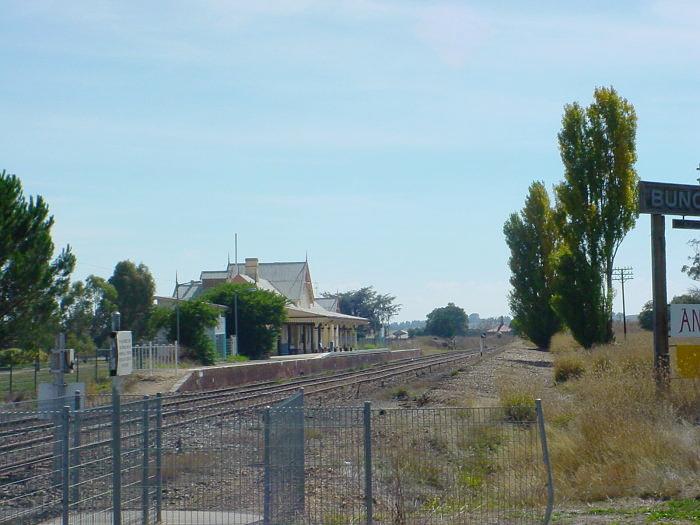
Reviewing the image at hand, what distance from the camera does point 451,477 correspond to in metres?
9.70

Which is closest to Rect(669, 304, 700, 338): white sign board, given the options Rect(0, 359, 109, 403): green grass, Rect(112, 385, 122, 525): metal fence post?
Rect(112, 385, 122, 525): metal fence post

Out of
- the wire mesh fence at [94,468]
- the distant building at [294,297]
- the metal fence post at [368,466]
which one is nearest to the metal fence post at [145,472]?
the wire mesh fence at [94,468]

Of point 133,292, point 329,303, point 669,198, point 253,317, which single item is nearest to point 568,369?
point 669,198

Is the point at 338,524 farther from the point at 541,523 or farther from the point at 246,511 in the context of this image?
the point at 541,523

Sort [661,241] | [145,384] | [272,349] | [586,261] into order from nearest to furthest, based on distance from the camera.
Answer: [661,241]
[145,384]
[586,261]
[272,349]

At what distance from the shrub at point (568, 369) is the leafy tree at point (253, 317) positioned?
3659 cm

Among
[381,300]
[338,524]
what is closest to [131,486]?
[338,524]

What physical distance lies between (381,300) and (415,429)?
165235 millimetres

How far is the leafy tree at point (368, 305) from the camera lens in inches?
6895

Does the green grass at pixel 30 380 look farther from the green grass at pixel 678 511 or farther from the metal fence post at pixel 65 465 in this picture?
the green grass at pixel 678 511

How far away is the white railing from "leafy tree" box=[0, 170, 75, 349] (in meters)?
7.34

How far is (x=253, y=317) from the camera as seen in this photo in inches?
2628

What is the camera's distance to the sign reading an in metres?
19.9

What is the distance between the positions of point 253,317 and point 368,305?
109 meters
